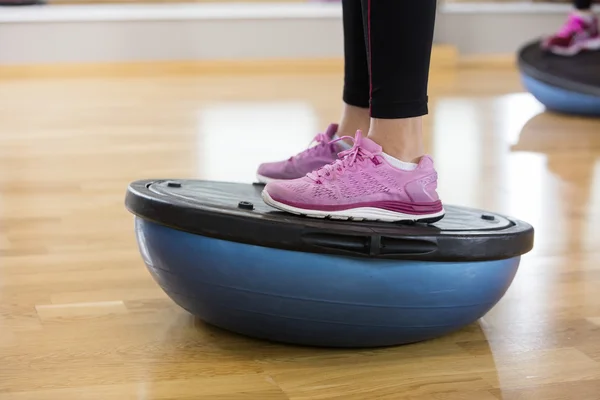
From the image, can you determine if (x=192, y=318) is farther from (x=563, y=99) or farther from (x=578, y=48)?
(x=578, y=48)

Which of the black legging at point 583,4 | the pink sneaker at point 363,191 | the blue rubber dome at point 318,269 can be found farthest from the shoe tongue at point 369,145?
the black legging at point 583,4

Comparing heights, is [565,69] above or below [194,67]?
above

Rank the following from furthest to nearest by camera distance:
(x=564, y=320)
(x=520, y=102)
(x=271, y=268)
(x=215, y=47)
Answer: (x=215, y=47)
(x=520, y=102)
(x=564, y=320)
(x=271, y=268)

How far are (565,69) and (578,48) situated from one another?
0.22 metres

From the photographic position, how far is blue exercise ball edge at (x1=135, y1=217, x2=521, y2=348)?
1172 millimetres

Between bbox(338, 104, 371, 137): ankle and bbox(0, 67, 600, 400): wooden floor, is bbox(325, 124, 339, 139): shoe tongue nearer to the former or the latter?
bbox(338, 104, 371, 137): ankle

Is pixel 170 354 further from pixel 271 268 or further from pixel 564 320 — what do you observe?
pixel 564 320

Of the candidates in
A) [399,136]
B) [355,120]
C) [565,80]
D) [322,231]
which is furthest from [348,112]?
[565,80]

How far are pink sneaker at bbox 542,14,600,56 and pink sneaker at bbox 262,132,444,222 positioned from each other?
8.31 ft

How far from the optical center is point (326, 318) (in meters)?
1.19

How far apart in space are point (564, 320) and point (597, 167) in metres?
1.24

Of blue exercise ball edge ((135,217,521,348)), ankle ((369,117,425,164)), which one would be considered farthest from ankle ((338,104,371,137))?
blue exercise ball edge ((135,217,521,348))

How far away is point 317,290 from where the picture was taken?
117 centimetres

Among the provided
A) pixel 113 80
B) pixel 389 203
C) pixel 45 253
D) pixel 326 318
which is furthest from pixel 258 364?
pixel 113 80
